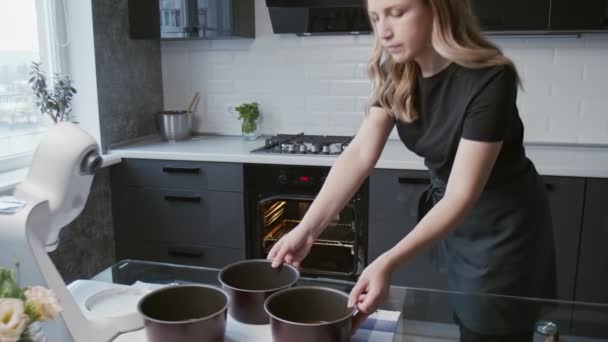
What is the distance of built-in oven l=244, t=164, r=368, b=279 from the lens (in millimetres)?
2635

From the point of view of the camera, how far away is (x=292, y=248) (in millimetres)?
1178

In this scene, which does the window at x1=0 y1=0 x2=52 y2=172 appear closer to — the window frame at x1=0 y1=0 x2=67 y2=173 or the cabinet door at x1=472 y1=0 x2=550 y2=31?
the window frame at x1=0 y1=0 x2=67 y2=173

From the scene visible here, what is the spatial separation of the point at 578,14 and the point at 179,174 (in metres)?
1.94

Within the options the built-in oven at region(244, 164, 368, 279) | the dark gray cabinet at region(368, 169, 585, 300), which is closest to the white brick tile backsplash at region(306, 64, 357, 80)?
the built-in oven at region(244, 164, 368, 279)

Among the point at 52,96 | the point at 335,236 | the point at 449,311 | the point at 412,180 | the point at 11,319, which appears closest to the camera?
the point at 11,319

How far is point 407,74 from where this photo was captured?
4.67 ft

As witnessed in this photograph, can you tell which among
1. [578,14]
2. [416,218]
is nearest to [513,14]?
[578,14]

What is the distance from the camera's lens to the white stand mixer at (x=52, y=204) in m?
0.92

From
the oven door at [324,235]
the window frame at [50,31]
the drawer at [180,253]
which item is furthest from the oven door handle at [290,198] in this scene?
the window frame at [50,31]

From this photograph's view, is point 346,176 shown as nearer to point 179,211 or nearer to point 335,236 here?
point 335,236

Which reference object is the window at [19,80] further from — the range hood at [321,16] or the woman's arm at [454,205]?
the woman's arm at [454,205]

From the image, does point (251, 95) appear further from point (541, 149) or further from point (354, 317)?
point (354, 317)

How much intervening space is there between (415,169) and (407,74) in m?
1.04

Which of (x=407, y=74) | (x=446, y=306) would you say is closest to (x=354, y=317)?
(x=446, y=306)
